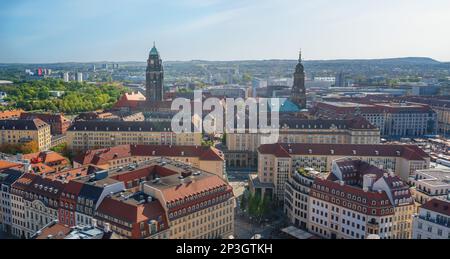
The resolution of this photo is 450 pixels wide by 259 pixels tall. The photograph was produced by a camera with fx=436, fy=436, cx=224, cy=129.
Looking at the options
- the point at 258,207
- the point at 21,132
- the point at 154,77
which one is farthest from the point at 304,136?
the point at 21,132

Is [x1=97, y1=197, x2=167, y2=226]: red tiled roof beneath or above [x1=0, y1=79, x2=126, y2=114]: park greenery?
beneath

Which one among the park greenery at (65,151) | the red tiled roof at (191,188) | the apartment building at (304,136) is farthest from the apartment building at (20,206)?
the apartment building at (304,136)

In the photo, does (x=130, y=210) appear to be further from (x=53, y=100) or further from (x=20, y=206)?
(x=53, y=100)

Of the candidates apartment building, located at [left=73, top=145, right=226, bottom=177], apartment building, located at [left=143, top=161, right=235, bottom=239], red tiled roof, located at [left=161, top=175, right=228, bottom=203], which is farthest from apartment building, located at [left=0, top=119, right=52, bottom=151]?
red tiled roof, located at [left=161, top=175, right=228, bottom=203]

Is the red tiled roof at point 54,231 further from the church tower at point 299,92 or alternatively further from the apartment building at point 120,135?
the church tower at point 299,92

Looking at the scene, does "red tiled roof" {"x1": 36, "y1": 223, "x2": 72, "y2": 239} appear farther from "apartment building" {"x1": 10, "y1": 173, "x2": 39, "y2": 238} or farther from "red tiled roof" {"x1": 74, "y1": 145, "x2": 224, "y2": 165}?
"red tiled roof" {"x1": 74, "y1": 145, "x2": 224, "y2": 165}
